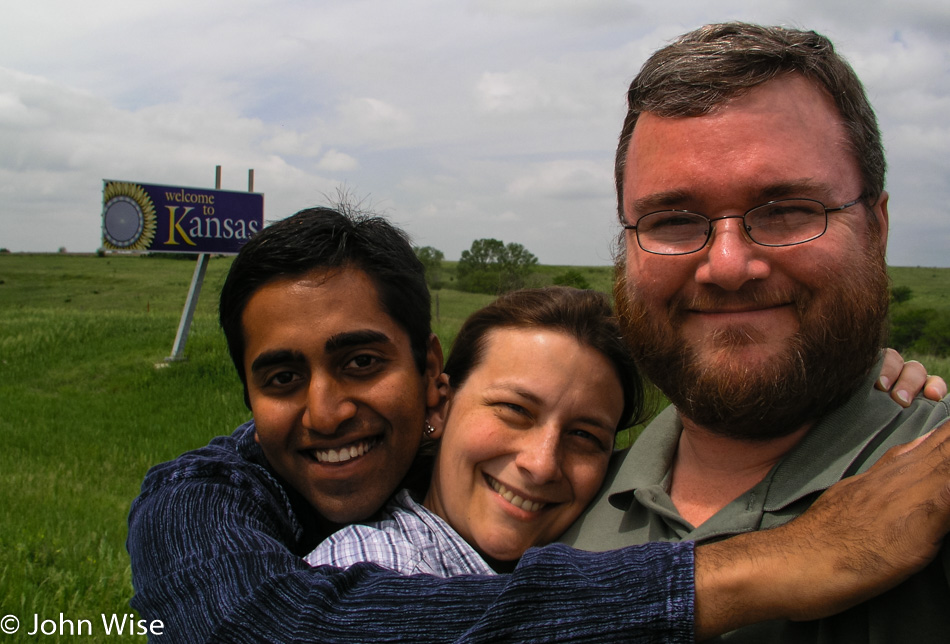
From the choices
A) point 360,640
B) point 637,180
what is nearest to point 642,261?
point 637,180

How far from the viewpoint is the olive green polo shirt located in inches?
51.6

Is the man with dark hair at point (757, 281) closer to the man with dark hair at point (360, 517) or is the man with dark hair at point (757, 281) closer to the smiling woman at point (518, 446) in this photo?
the smiling woman at point (518, 446)

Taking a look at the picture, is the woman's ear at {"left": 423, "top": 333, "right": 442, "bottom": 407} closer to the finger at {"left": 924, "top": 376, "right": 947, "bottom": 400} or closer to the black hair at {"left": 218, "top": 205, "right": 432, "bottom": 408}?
the black hair at {"left": 218, "top": 205, "right": 432, "bottom": 408}

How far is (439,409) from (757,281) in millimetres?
1158

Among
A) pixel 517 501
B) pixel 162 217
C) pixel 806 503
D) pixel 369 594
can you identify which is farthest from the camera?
pixel 162 217

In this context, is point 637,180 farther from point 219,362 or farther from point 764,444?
point 219,362

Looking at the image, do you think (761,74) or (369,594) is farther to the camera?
(761,74)

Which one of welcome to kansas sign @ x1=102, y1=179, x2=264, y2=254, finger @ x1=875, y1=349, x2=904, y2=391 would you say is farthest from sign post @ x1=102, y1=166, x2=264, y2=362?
finger @ x1=875, y1=349, x2=904, y2=391

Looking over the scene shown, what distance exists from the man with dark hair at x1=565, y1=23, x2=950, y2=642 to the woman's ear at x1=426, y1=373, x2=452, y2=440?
643mm

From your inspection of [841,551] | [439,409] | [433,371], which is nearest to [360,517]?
[439,409]

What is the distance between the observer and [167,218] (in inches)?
467

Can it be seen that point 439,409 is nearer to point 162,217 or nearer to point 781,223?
point 781,223

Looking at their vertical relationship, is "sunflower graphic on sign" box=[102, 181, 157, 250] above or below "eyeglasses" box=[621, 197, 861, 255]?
above

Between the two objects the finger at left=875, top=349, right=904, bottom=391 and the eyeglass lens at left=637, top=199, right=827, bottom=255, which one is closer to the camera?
the eyeglass lens at left=637, top=199, right=827, bottom=255
